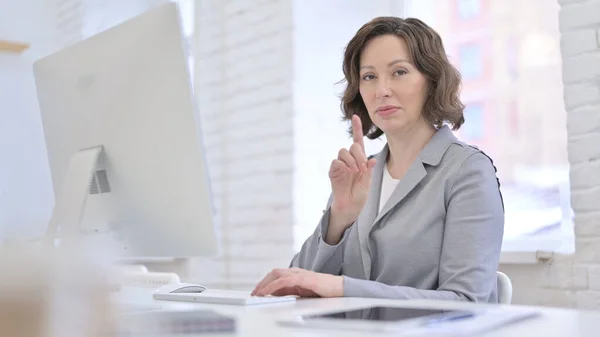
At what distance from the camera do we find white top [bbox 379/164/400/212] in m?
1.69

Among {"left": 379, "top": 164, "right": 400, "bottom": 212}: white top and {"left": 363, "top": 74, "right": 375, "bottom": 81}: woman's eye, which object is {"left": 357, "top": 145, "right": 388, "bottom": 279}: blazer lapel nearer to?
{"left": 379, "top": 164, "right": 400, "bottom": 212}: white top

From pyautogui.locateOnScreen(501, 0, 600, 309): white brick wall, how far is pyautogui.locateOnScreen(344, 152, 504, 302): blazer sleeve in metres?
0.55

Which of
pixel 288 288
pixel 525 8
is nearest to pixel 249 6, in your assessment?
pixel 525 8

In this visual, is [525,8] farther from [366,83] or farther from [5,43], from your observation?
[5,43]

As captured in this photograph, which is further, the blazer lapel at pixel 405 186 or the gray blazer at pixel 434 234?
the blazer lapel at pixel 405 186

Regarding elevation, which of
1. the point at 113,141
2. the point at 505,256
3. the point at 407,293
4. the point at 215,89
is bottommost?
the point at 505,256

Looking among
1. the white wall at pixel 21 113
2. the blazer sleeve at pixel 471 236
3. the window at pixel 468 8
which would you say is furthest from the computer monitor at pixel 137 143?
the white wall at pixel 21 113

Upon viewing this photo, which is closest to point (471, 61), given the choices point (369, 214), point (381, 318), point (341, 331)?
point (369, 214)

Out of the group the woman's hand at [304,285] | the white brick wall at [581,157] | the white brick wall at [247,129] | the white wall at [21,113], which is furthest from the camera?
the white wall at [21,113]

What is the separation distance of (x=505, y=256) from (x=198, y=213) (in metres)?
1.11

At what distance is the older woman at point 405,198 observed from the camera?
1.33m

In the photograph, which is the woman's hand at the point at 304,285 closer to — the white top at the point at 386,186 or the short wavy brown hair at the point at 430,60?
the white top at the point at 386,186

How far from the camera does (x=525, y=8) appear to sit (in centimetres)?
236

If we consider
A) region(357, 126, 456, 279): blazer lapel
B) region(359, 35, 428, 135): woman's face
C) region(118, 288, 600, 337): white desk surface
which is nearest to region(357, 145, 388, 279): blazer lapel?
region(357, 126, 456, 279): blazer lapel
